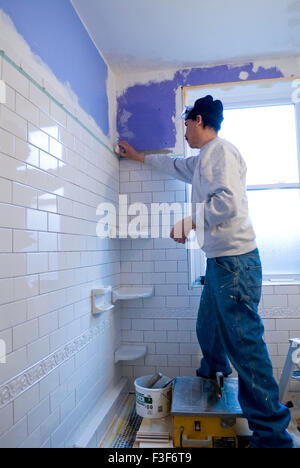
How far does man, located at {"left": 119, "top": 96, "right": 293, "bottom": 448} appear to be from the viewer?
5.10ft

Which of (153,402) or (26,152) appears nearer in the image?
(26,152)

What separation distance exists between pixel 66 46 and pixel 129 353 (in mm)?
1864

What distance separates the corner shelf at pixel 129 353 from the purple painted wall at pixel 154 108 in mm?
1423

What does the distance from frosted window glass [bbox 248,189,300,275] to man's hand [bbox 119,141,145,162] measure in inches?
33.7

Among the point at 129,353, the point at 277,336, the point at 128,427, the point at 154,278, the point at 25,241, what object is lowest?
the point at 128,427

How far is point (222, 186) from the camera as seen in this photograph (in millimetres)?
1691

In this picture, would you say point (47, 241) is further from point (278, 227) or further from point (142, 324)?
point (278, 227)

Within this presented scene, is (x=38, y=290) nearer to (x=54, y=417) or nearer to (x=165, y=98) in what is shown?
(x=54, y=417)

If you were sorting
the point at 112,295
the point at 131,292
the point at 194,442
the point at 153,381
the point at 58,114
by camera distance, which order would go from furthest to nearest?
the point at 131,292 → the point at 112,295 → the point at 153,381 → the point at 194,442 → the point at 58,114

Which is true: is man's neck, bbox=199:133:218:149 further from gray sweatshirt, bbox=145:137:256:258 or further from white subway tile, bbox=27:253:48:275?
white subway tile, bbox=27:253:48:275

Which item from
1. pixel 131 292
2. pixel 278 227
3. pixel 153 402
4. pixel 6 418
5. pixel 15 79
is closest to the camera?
pixel 6 418

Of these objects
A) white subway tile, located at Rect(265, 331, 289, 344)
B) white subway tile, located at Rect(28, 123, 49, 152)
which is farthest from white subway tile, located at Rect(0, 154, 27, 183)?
white subway tile, located at Rect(265, 331, 289, 344)

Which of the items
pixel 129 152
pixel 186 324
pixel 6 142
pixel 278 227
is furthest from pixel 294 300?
pixel 6 142

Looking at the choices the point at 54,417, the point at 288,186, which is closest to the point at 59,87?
the point at 54,417
